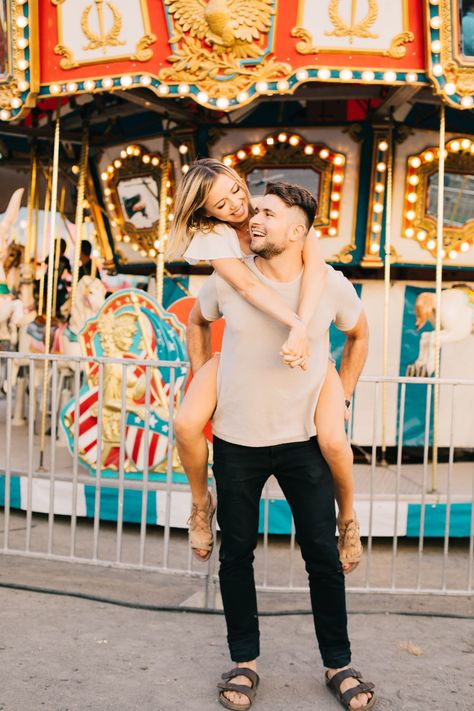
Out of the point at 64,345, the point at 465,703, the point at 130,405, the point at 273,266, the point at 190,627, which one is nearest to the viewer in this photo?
the point at 273,266

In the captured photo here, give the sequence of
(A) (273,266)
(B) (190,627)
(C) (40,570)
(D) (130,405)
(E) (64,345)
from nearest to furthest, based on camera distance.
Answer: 1. (A) (273,266)
2. (B) (190,627)
3. (C) (40,570)
4. (D) (130,405)
5. (E) (64,345)

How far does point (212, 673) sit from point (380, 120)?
16.1 feet

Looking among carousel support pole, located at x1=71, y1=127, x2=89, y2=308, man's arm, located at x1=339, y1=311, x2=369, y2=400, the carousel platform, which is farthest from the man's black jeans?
carousel support pole, located at x1=71, y1=127, x2=89, y2=308

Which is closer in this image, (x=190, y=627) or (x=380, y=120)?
(x=190, y=627)

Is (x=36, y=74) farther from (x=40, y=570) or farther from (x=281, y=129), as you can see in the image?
(x=40, y=570)

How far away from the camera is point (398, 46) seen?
17.3ft

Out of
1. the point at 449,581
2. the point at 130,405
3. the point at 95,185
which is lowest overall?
the point at 449,581

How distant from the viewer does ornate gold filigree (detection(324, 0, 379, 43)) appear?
5.22 meters

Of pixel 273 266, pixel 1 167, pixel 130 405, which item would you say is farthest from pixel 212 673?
pixel 1 167

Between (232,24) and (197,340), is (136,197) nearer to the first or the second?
(232,24)

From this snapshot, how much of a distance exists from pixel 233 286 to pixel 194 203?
11.8 inches

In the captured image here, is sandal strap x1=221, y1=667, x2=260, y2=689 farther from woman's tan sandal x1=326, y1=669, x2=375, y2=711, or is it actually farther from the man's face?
the man's face

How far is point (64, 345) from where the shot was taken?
8023 millimetres

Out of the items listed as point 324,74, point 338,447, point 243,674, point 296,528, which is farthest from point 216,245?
point 324,74
